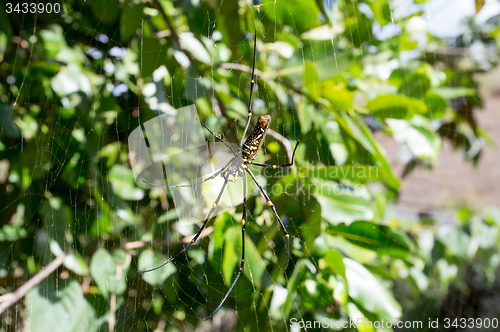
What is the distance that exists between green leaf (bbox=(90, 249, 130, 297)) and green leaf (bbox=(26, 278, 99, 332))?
0.13 ft

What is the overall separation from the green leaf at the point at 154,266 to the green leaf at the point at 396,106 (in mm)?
566

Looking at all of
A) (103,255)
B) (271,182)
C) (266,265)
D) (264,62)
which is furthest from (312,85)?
(103,255)

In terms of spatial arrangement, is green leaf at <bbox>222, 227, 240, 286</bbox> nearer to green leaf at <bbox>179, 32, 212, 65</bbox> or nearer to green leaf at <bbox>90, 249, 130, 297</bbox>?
green leaf at <bbox>90, 249, 130, 297</bbox>

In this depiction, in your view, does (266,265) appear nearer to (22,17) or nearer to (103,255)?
(103,255)

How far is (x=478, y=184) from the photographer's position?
3686 millimetres

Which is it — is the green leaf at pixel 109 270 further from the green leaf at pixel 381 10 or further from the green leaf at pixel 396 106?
the green leaf at pixel 381 10

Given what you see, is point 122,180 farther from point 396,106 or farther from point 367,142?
point 396,106

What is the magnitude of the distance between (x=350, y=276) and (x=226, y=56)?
0.44m

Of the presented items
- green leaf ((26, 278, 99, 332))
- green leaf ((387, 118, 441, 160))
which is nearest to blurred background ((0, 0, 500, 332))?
green leaf ((26, 278, 99, 332))

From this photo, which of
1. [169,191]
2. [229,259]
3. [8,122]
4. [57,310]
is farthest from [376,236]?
[8,122]

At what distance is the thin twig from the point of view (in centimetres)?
45

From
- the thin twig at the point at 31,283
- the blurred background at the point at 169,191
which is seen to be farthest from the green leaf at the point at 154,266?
the thin twig at the point at 31,283

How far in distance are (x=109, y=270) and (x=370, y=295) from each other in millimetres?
432

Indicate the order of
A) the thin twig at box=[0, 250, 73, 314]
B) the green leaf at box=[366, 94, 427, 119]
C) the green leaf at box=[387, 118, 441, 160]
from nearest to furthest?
the thin twig at box=[0, 250, 73, 314] < the green leaf at box=[366, 94, 427, 119] < the green leaf at box=[387, 118, 441, 160]
